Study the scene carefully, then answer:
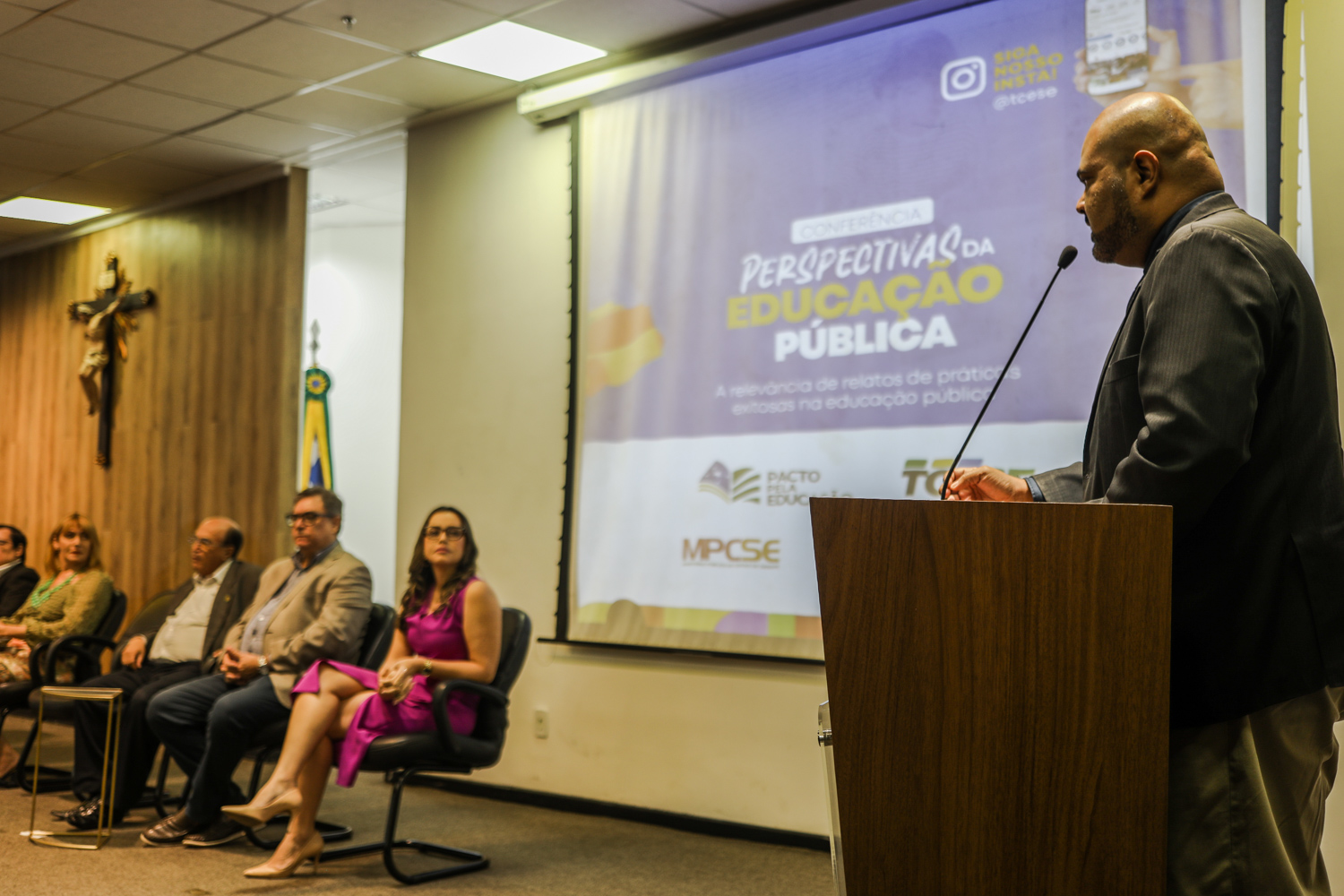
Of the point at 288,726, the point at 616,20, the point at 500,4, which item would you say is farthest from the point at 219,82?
the point at 288,726

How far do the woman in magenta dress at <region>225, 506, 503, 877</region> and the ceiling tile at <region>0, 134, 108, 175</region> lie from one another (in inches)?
145

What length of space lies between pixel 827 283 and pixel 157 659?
308 centimetres

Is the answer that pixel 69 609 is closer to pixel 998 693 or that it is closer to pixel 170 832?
pixel 170 832

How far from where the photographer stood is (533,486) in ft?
16.8

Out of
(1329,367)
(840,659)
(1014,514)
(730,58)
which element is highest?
(730,58)

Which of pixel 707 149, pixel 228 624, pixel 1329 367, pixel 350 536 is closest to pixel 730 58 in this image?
pixel 707 149

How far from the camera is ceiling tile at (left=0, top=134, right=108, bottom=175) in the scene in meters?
6.18

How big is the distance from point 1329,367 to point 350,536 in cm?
718

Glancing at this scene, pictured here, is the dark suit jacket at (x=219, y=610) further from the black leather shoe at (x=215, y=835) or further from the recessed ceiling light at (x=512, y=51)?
the recessed ceiling light at (x=512, y=51)

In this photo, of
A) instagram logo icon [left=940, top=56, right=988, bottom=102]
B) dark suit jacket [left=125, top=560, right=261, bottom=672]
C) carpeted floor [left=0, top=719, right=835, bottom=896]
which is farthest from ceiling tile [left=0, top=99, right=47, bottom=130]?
instagram logo icon [left=940, top=56, right=988, bottom=102]

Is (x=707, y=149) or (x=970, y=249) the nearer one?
(x=970, y=249)

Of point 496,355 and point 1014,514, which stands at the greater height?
point 496,355

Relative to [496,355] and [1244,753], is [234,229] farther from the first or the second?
[1244,753]

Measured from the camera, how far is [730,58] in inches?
178
